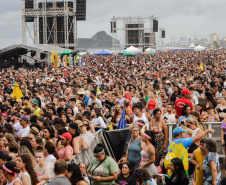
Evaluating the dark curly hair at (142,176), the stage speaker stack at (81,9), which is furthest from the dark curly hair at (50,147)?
the stage speaker stack at (81,9)

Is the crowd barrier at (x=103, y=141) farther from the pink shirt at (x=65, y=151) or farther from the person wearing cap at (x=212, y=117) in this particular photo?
the pink shirt at (x=65, y=151)

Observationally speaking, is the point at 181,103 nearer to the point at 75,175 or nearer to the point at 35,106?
the point at 35,106

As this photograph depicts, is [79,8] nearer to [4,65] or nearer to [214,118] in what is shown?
[4,65]

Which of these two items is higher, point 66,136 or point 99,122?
point 66,136

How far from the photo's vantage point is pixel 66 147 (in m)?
5.89

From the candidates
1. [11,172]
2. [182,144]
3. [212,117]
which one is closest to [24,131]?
[11,172]

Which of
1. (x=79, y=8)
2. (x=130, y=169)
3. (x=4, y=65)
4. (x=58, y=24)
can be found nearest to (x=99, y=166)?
(x=130, y=169)

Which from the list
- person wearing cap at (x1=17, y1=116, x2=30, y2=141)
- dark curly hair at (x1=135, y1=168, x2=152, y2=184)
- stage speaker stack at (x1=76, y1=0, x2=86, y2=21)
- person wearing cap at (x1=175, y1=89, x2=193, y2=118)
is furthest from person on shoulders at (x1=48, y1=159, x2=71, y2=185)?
stage speaker stack at (x1=76, y1=0, x2=86, y2=21)

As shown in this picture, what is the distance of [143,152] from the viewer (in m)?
6.01

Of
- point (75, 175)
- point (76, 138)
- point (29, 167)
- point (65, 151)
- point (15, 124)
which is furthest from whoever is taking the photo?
point (15, 124)

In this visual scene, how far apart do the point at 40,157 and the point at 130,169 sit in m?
1.19

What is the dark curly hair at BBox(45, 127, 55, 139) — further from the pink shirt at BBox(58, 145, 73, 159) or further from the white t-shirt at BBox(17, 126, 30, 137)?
the white t-shirt at BBox(17, 126, 30, 137)

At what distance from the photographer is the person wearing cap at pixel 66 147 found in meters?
5.79

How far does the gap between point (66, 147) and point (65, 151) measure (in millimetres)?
88
